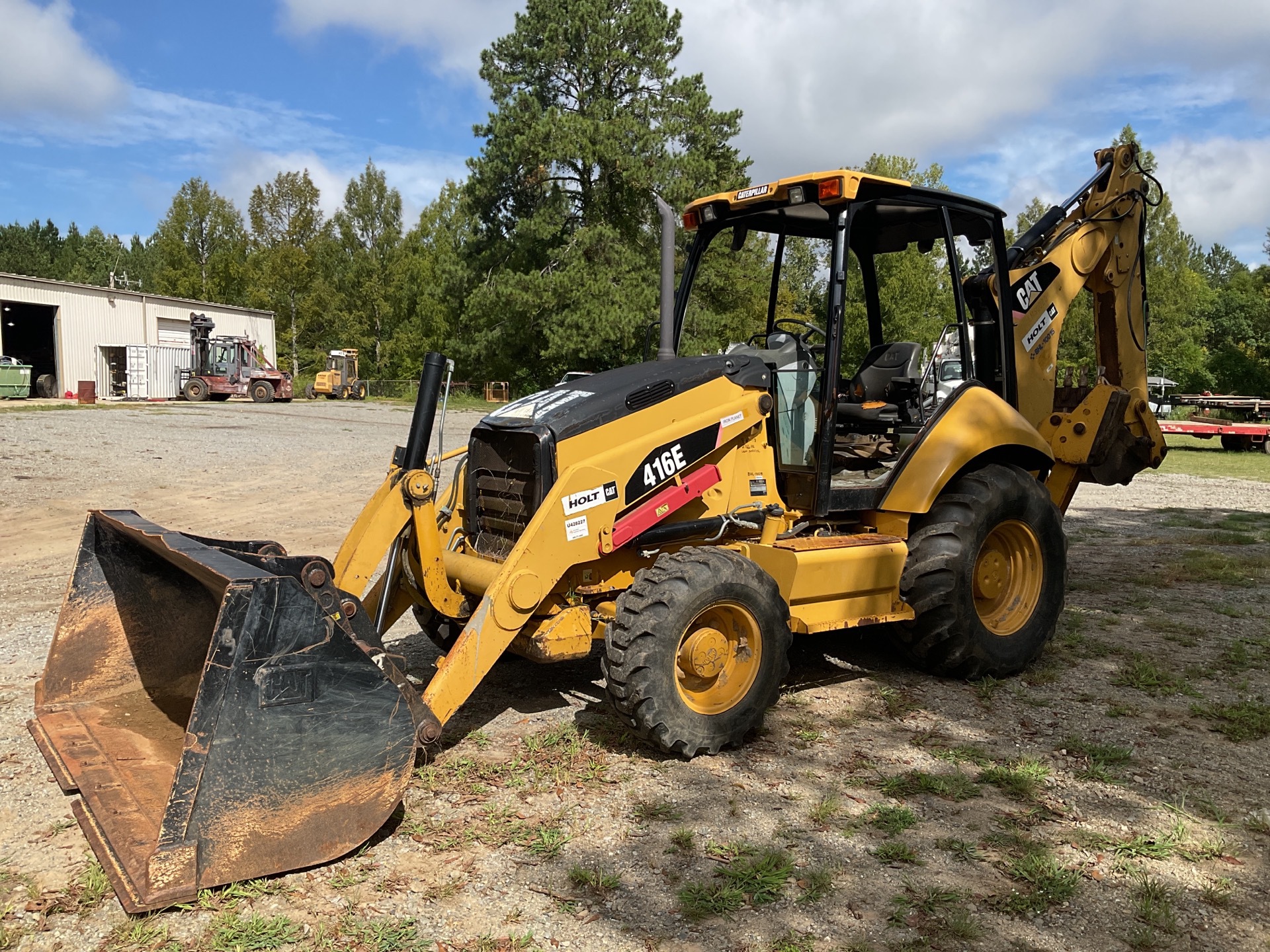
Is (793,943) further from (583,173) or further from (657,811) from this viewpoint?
(583,173)

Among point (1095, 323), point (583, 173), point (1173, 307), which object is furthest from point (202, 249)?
point (1095, 323)

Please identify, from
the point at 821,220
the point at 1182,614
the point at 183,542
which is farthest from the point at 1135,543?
the point at 183,542

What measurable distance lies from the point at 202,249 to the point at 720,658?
224 feet

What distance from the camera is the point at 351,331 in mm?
58375

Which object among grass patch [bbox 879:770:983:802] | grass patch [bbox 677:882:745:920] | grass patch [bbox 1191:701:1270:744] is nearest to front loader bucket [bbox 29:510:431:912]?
grass patch [bbox 677:882:745:920]

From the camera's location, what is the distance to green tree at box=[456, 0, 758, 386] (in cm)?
3212

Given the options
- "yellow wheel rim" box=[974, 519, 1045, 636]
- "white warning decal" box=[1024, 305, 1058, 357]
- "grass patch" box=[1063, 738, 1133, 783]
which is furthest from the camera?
"white warning decal" box=[1024, 305, 1058, 357]

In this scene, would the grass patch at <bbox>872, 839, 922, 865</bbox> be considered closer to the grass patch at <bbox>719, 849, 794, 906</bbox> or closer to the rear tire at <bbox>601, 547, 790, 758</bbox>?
the grass patch at <bbox>719, 849, 794, 906</bbox>

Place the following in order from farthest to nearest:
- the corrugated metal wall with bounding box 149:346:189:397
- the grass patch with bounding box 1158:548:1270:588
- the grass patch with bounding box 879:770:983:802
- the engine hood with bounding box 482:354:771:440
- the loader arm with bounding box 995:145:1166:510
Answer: the corrugated metal wall with bounding box 149:346:189:397 < the grass patch with bounding box 1158:548:1270:588 < the loader arm with bounding box 995:145:1166:510 < the engine hood with bounding box 482:354:771:440 < the grass patch with bounding box 879:770:983:802

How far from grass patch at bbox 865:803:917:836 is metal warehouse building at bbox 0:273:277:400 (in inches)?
1540

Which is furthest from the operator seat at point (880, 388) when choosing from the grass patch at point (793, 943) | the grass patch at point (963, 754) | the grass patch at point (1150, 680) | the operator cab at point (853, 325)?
the grass patch at point (793, 943)

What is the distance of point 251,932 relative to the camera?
3027 millimetres

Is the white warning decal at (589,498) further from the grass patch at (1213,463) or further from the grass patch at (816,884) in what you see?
the grass patch at (1213,463)

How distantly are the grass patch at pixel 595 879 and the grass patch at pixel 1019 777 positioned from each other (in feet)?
5.86
